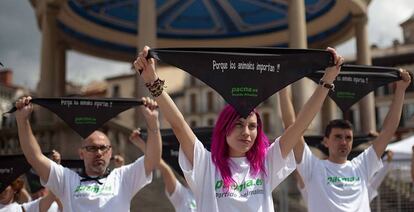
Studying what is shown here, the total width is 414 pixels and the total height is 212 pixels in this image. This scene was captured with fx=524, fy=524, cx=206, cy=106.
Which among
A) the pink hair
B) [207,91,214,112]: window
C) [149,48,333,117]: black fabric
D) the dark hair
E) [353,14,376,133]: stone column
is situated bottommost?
the pink hair

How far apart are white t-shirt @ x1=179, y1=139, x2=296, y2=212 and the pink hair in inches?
1.6

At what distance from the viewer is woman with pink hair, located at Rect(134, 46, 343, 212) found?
155 inches

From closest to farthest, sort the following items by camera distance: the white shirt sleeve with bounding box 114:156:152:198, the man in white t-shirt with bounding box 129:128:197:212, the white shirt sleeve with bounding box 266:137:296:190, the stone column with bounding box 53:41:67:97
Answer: the white shirt sleeve with bounding box 266:137:296:190 < the white shirt sleeve with bounding box 114:156:152:198 < the man in white t-shirt with bounding box 129:128:197:212 < the stone column with bounding box 53:41:67:97

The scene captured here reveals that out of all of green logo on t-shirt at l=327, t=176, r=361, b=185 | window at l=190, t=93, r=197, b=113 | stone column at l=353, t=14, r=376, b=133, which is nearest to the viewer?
green logo on t-shirt at l=327, t=176, r=361, b=185

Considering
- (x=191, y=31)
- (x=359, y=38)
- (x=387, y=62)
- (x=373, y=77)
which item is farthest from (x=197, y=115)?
(x=373, y=77)

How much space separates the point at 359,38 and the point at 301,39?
4.38m

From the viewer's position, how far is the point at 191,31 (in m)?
24.7

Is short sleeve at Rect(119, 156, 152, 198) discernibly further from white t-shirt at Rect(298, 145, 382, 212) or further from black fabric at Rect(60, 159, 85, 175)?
black fabric at Rect(60, 159, 85, 175)

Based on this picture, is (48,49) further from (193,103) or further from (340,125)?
(193,103)

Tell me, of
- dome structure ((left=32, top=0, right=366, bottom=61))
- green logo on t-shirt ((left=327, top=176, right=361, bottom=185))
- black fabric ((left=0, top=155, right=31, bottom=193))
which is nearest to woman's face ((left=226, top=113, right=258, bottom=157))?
green logo on t-shirt ((left=327, top=176, right=361, bottom=185))

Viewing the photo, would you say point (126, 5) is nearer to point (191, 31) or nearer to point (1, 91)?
point (191, 31)

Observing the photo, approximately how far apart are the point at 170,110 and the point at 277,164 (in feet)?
3.20

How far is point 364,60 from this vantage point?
19.0m

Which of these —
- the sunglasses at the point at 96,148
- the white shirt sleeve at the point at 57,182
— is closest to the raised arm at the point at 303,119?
the sunglasses at the point at 96,148
